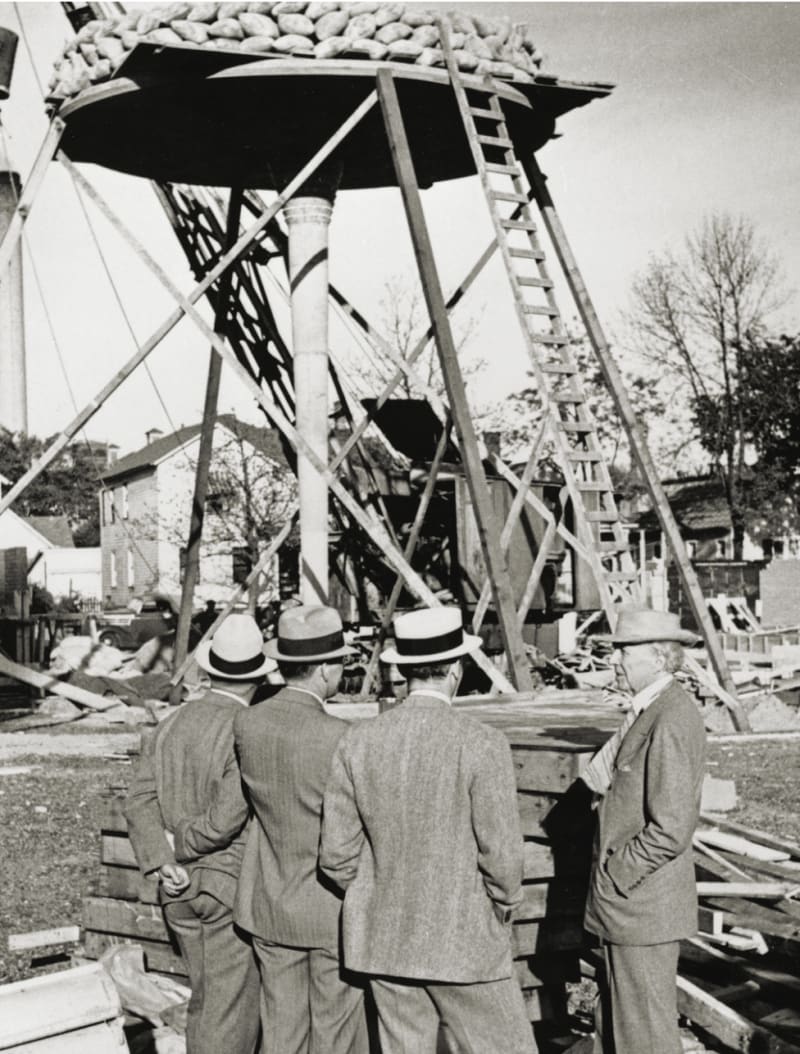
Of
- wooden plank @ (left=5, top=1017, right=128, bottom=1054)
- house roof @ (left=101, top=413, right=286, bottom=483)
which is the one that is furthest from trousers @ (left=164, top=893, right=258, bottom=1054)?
house roof @ (left=101, top=413, right=286, bottom=483)

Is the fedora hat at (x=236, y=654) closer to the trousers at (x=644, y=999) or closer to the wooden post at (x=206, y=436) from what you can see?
the trousers at (x=644, y=999)

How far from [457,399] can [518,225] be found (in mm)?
2470

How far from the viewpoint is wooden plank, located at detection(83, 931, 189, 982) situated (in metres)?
7.24

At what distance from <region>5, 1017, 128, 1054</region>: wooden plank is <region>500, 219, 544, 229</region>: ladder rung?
35.8ft

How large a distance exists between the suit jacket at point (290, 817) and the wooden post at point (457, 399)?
7.85m

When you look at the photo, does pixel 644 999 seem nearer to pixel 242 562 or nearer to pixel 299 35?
pixel 299 35

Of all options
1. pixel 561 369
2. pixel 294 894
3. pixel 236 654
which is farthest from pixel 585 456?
pixel 294 894

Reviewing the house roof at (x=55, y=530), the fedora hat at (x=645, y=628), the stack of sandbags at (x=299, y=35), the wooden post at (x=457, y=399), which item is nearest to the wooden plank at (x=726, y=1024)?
the fedora hat at (x=645, y=628)

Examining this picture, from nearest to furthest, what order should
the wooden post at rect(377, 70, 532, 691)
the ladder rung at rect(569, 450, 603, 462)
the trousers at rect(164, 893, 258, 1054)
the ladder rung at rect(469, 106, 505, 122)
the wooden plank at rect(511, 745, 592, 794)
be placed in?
the trousers at rect(164, 893, 258, 1054) → the wooden plank at rect(511, 745, 592, 794) → the wooden post at rect(377, 70, 532, 691) → the ladder rung at rect(469, 106, 505, 122) → the ladder rung at rect(569, 450, 603, 462)

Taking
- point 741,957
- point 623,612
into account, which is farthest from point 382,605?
point 623,612

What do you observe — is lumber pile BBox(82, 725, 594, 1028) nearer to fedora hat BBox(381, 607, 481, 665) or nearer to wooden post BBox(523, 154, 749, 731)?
fedora hat BBox(381, 607, 481, 665)

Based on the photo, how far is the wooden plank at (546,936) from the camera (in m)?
6.26

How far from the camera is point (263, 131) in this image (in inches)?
637

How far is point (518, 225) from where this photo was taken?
1522 cm
